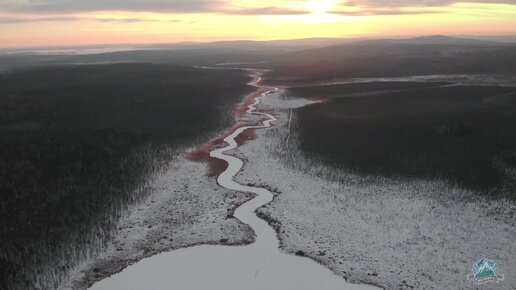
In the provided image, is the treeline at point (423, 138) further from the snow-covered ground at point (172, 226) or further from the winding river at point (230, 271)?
the winding river at point (230, 271)

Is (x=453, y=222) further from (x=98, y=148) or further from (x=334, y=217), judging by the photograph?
(x=98, y=148)

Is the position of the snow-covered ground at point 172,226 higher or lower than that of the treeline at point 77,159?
lower

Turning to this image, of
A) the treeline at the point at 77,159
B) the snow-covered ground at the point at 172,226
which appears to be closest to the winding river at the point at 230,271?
the snow-covered ground at the point at 172,226

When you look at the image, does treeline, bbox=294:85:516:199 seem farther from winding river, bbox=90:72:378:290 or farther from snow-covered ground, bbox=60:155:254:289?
winding river, bbox=90:72:378:290

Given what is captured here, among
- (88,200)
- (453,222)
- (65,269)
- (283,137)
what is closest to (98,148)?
(88,200)

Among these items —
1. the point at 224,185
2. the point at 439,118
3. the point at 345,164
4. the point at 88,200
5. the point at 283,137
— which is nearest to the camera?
the point at 88,200
